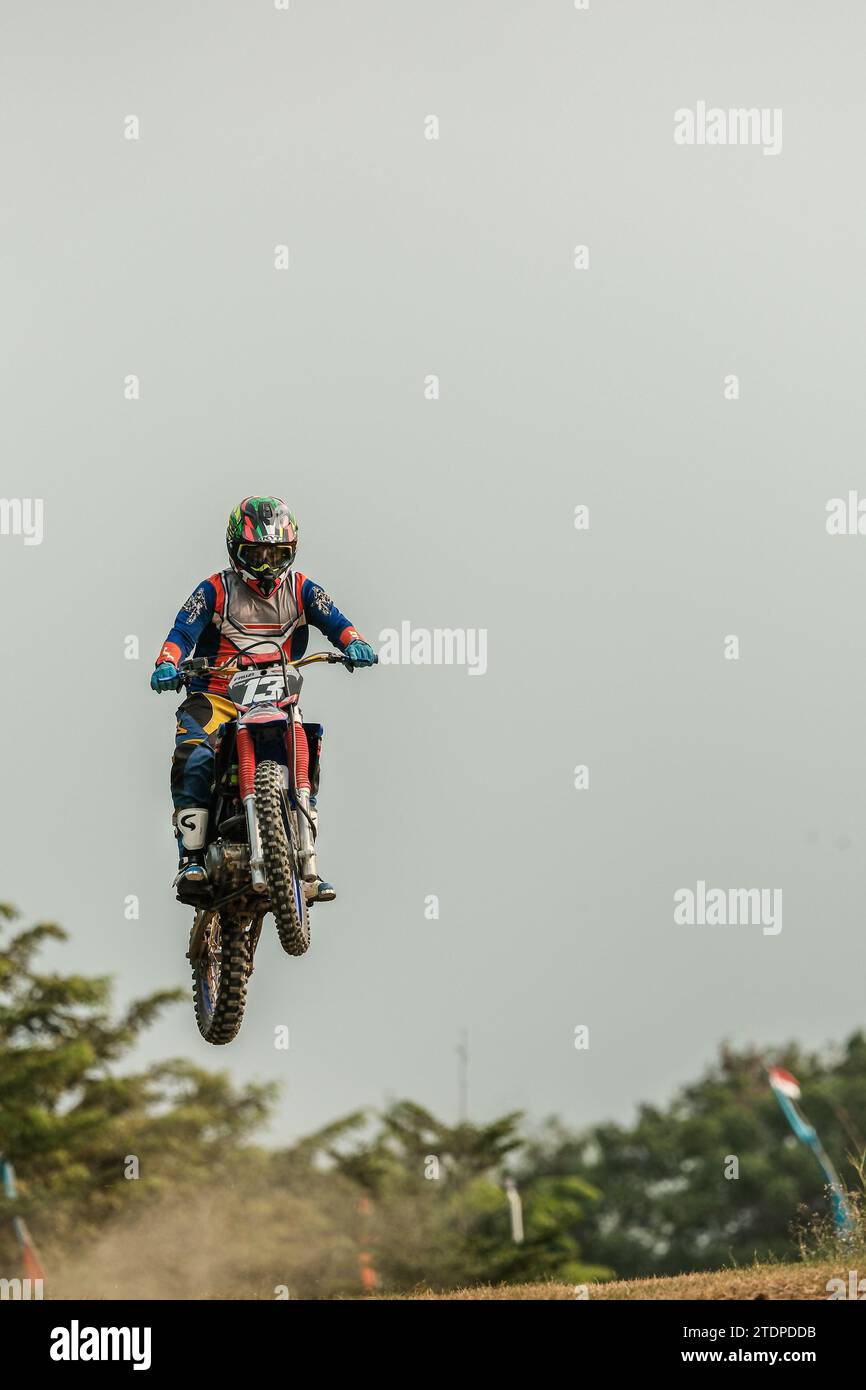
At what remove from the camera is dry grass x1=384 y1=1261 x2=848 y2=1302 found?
20.1 m

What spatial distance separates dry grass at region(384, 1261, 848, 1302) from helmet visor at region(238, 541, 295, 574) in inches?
277

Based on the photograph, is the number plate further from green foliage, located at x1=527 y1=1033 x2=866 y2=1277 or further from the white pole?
green foliage, located at x1=527 y1=1033 x2=866 y2=1277

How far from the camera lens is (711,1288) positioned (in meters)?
20.5

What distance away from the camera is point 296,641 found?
1870 centimetres

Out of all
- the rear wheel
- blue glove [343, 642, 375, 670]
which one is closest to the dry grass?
the rear wheel

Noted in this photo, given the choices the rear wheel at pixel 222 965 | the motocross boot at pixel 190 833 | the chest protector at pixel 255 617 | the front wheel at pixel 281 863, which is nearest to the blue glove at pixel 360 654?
the chest protector at pixel 255 617

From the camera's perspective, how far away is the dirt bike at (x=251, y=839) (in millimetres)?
16875

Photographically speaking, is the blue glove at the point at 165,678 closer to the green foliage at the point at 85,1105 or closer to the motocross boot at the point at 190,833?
the motocross boot at the point at 190,833

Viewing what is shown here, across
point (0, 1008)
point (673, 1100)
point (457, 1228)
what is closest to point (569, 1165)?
point (673, 1100)

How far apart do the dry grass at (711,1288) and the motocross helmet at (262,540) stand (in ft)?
23.0

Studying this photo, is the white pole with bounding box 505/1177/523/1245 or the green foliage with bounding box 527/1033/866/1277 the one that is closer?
→ the white pole with bounding box 505/1177/523/1245

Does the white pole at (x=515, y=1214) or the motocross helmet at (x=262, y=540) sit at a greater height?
the motocross helmet at (x=262, y=540)
